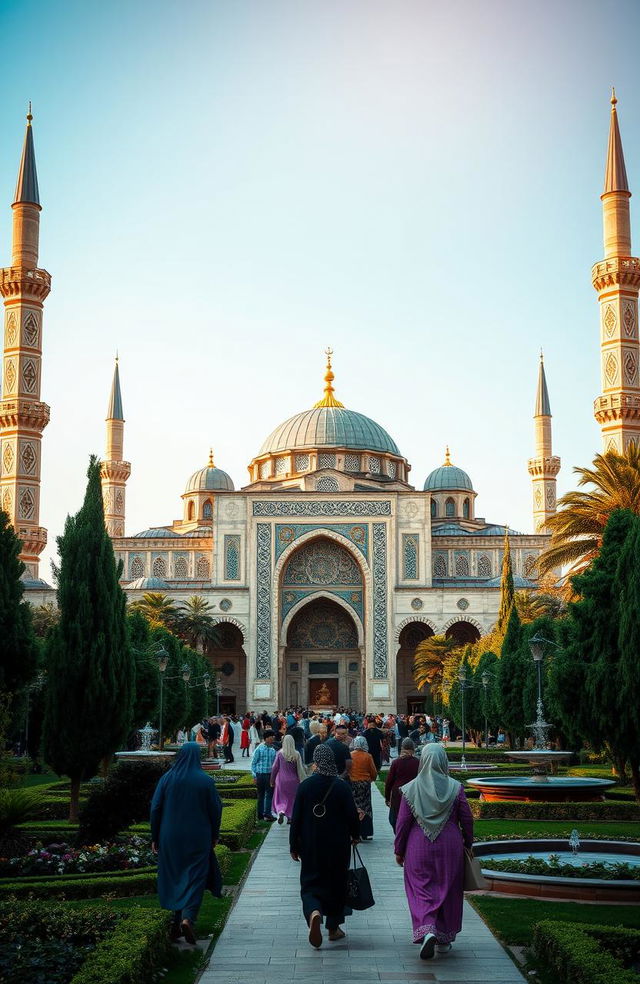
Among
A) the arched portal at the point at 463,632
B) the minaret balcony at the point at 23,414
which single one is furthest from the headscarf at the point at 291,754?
the arched portal at the point at 463,632

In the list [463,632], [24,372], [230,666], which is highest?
[24,372]

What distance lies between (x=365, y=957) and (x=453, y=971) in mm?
551

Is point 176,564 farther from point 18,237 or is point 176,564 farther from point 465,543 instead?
point 18,237

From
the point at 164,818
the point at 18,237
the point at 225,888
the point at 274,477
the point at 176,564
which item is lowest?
the point at 225,888

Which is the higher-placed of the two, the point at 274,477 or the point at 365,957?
the point at 274,477

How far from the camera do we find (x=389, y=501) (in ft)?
153

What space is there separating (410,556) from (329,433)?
9882mm

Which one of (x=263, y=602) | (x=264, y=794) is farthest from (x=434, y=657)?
(x=264, y=794)

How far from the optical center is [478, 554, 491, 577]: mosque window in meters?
48.7

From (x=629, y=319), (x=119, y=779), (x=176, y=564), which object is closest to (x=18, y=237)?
(x=176, y=564)

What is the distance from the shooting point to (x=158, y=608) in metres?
42.7

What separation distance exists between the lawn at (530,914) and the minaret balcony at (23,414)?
105 ft

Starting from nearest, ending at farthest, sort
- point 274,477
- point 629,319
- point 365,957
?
point 365,957, point 629,319, point 274,477

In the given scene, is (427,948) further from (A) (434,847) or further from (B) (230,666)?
(B) (230,666)
